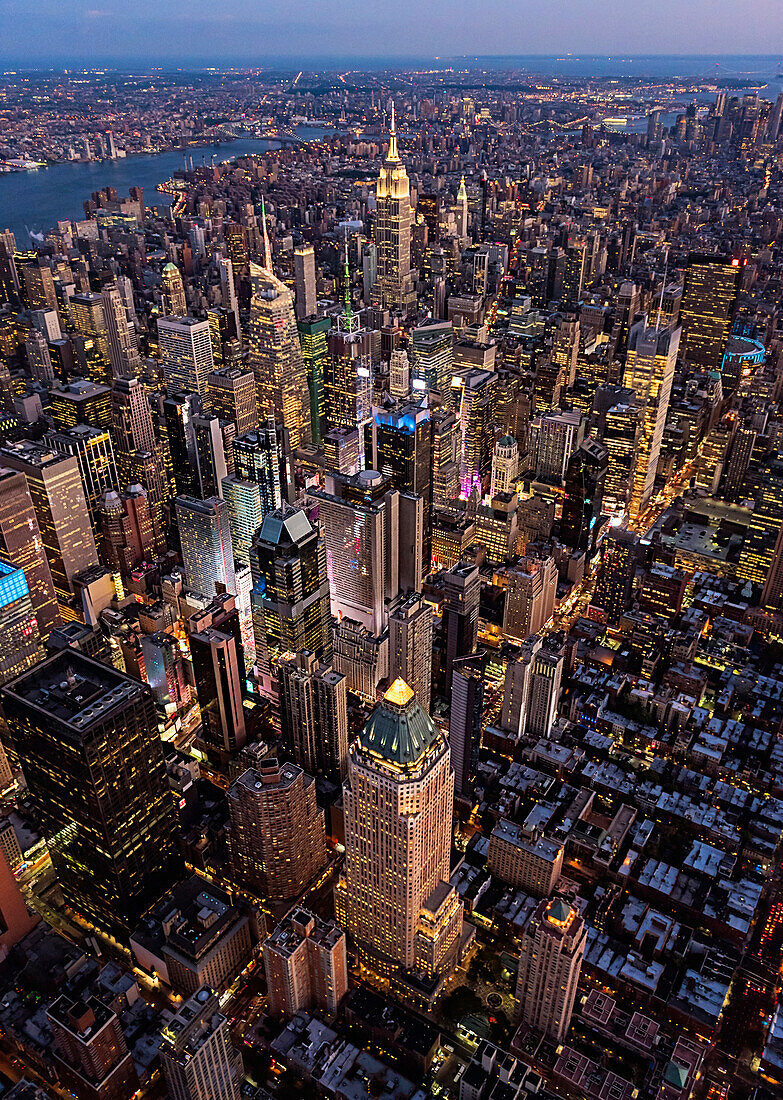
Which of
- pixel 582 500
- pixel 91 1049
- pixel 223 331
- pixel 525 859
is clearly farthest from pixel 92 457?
pixel 525 859

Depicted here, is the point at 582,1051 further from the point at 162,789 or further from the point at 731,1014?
the point at 162,789

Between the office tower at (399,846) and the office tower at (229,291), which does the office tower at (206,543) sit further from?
the office tower at (229,291)

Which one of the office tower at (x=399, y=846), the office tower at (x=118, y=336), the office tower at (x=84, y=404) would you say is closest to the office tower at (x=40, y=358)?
the office tower at (x=118, y=336)

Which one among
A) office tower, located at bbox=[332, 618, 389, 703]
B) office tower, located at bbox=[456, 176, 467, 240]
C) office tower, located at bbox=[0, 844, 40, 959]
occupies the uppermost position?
office tower, located at bbox=[456, 176, 467, 240]

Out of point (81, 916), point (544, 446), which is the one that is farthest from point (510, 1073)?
point (544, 446)

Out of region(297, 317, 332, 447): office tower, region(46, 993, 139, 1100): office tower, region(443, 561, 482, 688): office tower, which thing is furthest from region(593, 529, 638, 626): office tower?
region(46, 993, 139, 1100): office tower

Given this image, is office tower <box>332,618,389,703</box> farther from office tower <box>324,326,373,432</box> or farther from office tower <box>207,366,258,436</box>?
office tower <box>324,326,373,432</box>
